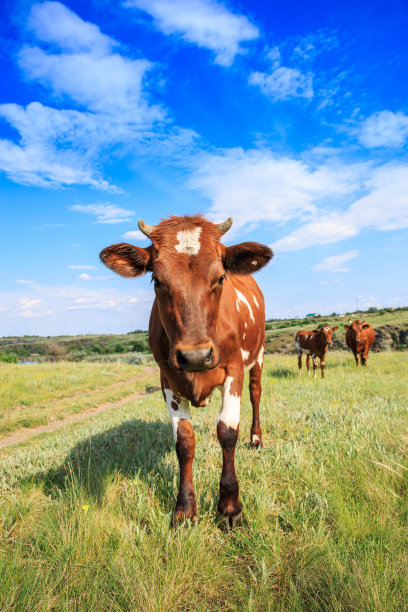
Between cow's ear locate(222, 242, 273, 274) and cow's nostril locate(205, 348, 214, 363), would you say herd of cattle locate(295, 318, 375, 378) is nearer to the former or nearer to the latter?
cow's ear locate(222, 242, 273, 274)

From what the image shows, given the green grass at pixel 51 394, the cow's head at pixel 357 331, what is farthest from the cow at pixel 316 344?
the green grass at pixel 51 394

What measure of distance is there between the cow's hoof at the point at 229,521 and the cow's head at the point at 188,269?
1.39 meters

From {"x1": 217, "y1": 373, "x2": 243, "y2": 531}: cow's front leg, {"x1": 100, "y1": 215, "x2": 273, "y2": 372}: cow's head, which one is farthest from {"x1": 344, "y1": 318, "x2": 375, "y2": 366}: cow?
{"x1": 100, "y1": 215, "x2": 273, "y2": 372}: cow's head

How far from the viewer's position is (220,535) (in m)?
2.69

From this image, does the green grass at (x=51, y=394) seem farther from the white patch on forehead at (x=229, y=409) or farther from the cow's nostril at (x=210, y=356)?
the cow's nostril at (x=210, y=356)

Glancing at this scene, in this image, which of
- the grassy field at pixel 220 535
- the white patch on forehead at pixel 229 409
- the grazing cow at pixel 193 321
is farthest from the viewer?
the white patch on forehead at pixel 229 409

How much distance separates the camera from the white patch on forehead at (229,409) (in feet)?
10.9

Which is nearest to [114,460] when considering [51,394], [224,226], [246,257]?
[246,257]

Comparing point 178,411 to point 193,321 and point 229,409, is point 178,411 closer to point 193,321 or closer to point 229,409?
point 229,409

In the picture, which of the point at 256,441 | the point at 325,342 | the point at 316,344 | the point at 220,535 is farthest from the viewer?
the point at 316,344

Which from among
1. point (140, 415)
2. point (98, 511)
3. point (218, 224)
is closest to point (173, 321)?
point (218, 224)

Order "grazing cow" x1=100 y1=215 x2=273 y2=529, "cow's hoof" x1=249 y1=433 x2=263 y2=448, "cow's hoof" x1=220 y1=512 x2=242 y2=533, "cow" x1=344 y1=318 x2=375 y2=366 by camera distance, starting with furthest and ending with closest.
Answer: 1. "cow" x1=344 y1=318 x2=375 y2=366
2. "cow's hoof" x1=249 y1=433 x2=263 y2=448
3. "cow's hoof" x1=220 y1=512 x2=242 y2=533
4. "grazing cow" x1=100 y1=215 x2=273 y2=529

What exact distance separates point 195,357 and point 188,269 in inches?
31.0

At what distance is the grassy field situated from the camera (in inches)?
74.6
